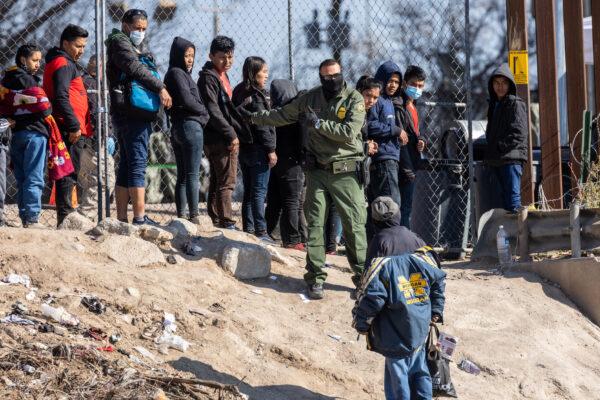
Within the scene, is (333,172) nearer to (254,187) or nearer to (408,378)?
(254,187)

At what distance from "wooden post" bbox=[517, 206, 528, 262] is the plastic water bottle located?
13cm

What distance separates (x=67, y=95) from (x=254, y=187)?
6.55ft

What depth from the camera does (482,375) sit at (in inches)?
358

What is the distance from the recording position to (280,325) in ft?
29.5

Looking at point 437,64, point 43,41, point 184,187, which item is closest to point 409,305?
point 184,187

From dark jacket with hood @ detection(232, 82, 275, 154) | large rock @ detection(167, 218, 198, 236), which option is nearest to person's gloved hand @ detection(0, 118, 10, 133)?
large rock @ detection(167, 218, 198, 236)

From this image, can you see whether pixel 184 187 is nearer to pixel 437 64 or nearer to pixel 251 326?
pixel 251 326

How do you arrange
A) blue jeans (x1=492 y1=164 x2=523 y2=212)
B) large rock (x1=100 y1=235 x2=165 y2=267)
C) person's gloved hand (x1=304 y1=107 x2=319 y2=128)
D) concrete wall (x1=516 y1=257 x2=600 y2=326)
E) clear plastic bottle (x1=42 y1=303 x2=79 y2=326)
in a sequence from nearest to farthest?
clear plastic bottle (x1=42 y1=303 x2=79 y2=326)
large rock (x1=100 y1=235 x2=165 y2=267)
person's gloved hand (x1=304 y1=107 x2=319 y2=128)
concrete wall (x1=516 y1=257 x2=600 y2=326)
blue jeans (x1=492 y1=164 x2=523 y2=212)

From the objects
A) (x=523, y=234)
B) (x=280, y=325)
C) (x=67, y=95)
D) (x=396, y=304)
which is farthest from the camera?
(x=523, y=234)

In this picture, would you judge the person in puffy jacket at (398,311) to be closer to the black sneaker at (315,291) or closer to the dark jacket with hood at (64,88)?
the black sneaker at (315,291)

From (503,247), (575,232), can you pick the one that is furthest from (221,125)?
(575,232)

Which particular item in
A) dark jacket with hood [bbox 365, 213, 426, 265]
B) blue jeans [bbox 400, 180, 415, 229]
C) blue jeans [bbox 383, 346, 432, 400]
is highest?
blue jeans [bbox 400, 180, 415, 229]

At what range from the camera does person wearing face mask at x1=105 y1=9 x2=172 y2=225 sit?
9977 millimetres

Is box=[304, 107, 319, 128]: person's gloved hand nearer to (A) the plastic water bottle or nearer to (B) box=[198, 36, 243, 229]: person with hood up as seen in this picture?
(B) box=[198, 36, 243, 229]: person with hood up
